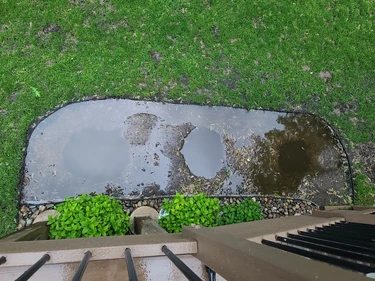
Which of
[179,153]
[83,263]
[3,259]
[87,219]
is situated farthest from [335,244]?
[179,153]

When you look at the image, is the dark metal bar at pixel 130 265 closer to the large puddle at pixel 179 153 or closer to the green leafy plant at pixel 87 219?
the green leafy plant at pixel 87 219

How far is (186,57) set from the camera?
4430 millimetres

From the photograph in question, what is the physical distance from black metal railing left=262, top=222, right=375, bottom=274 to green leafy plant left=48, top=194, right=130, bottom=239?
166 cm

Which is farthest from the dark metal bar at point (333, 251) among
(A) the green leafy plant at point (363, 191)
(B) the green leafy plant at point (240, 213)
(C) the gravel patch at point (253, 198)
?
(A) the green leafy plant at point (363, 191)

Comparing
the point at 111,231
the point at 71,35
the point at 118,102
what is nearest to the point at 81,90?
the point at 118,102

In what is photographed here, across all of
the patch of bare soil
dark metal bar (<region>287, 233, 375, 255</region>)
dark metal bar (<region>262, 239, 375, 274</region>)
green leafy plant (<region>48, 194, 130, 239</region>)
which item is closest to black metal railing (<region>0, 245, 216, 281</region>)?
dark metal bar (<region>262, 239, 375, 274</region>)

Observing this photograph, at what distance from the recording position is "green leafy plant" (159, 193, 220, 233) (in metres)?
3.44

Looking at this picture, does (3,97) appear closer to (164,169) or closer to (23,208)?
(23,208)

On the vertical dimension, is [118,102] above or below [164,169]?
above

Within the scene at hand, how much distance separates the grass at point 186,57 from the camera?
13.1 feet

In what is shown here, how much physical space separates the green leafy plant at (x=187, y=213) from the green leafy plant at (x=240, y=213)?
493 millimetres

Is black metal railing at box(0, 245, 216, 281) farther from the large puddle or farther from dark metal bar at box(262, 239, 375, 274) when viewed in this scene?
the large puddle

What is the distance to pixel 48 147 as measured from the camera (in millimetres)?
3957

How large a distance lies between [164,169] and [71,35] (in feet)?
7.20
